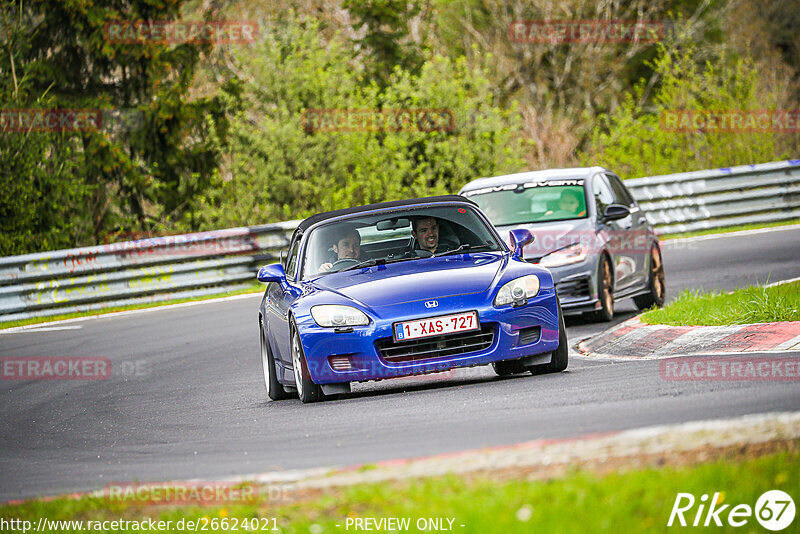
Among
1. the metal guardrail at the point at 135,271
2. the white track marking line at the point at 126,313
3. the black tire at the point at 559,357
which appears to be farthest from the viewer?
the metal guardrail at the point at 135,271

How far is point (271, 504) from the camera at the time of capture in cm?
518

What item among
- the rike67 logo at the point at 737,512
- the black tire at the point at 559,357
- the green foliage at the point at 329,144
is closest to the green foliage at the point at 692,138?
the green foliage at the point at 329,144

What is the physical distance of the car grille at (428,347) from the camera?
29.6 feet

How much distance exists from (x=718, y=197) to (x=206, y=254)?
9839 mm

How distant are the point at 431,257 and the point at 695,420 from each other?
4.13 metres

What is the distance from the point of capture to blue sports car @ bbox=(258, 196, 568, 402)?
9.02m

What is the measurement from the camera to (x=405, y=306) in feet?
29.6

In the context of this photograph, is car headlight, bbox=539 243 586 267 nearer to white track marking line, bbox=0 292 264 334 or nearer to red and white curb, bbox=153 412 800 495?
red and white curb, bbox=153 412 800 495

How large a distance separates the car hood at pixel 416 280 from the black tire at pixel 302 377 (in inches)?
17.9

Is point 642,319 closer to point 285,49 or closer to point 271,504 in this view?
point 271,504
